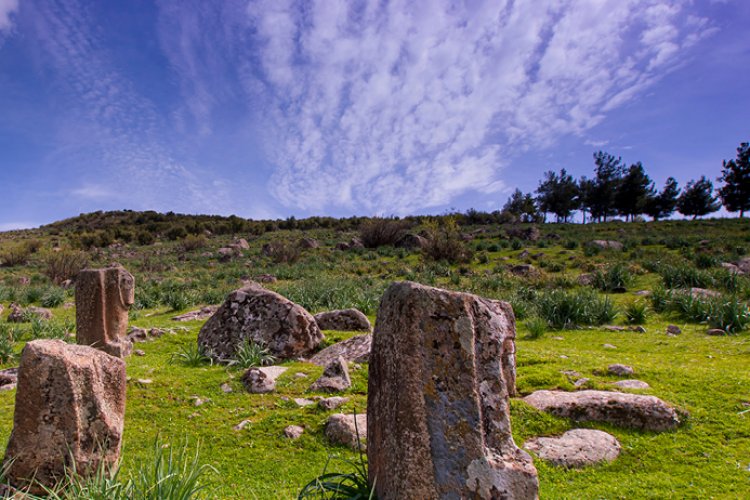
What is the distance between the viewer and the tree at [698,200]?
2451 inches

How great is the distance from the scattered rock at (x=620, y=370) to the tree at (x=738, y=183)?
59645mm

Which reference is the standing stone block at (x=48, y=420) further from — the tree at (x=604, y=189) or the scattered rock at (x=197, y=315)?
the tree at (x=604, y=189)

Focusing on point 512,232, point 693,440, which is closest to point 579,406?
point 693,440

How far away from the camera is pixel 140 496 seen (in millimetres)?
2920

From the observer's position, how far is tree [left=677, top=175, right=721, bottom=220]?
62266 mm

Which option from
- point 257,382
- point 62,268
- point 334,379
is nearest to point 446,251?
point 334,379

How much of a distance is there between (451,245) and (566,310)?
12.9m

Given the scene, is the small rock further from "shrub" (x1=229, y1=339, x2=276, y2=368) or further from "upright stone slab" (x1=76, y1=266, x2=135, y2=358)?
"upright stone slab" (x1=76, y1=266, x2=135, y2=358)

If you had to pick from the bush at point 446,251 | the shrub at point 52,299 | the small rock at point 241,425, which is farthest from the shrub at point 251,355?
the bush at point 446,251

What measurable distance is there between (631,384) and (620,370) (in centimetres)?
53

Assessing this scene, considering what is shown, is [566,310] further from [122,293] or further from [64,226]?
[64,226]

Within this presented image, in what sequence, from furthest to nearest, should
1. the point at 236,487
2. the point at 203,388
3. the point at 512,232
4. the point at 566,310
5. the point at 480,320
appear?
1. the point at 512,232
2. the point at 566,310
3. the point at 203,388
4. the point at 236,487
5. the point at 480,320

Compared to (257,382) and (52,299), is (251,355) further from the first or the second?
(52,299)

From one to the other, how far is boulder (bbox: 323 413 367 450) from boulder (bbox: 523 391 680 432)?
6.03ft
